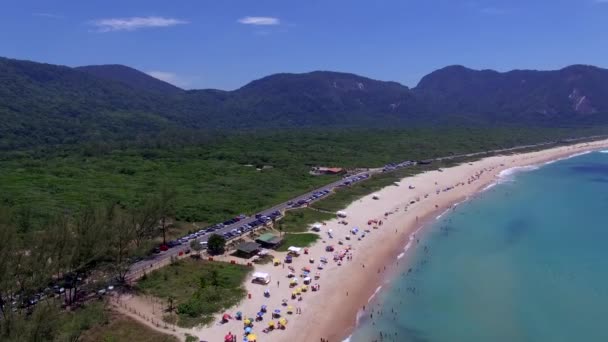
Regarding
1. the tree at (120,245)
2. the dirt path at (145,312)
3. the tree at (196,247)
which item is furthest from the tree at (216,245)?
the dirt path at (145,312)

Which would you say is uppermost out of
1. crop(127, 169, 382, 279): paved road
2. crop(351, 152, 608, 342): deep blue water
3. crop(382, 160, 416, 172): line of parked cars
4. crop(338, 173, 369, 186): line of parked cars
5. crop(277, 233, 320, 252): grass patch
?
crop(382, 160, 416, 172): line of parked cars

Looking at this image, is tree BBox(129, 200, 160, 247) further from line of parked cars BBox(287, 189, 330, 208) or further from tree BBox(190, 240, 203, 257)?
line of parked cars BBox(287, 189, 330, 208)

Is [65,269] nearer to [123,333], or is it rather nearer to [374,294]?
[123,333]

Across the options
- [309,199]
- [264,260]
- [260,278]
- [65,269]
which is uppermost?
[65,269]

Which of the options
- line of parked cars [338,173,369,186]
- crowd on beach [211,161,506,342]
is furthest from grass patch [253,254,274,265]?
line of parked cars [338,173,369,186]

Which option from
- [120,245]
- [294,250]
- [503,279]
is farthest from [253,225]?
[503,279]

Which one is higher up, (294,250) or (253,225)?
(253,225)
